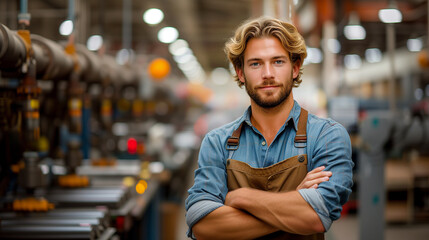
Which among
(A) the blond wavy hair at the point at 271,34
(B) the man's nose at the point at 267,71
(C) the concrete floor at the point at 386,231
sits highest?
(A) the blond wavy hair at the point at 271,34

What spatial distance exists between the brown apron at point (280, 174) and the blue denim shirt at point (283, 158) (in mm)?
29

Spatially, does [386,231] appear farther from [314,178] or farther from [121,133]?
[314,178]

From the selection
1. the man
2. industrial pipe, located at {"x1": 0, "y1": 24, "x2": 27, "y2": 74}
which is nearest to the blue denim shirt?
the man

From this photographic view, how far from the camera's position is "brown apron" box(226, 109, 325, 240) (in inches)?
76.9

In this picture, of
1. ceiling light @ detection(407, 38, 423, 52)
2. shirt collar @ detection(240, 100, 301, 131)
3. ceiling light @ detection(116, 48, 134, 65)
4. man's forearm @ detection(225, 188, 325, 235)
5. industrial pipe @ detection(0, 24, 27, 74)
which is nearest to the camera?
man's forearm @ detection(225, 188, 325, 235)

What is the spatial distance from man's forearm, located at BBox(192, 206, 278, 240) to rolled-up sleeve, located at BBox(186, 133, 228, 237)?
0.12ft

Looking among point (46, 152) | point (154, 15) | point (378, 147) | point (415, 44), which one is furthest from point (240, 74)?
point (415, 44)

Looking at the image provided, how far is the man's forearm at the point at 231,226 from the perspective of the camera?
1.89 metres

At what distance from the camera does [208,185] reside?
200 cm

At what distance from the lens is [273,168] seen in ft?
6.40

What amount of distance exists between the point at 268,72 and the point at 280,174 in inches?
17.4

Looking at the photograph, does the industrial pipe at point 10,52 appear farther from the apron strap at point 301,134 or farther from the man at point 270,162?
the apron strap at point 301,134

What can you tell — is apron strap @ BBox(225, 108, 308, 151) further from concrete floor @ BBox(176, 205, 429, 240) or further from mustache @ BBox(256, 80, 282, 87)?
concrete floor @ BBox(176, 205, 429, 240)

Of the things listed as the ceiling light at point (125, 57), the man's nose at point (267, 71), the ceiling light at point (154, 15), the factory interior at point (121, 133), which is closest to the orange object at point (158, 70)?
the factory interior at point (121, 133)
